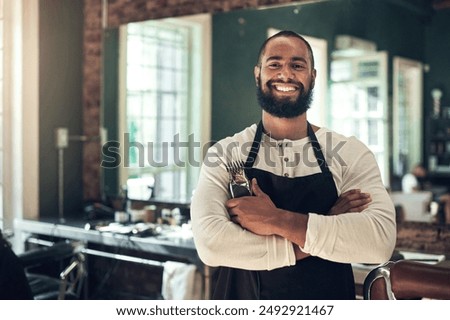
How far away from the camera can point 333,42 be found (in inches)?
111

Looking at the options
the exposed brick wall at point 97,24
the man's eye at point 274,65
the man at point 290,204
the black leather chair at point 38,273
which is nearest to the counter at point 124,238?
the black leather chair at point 38,273

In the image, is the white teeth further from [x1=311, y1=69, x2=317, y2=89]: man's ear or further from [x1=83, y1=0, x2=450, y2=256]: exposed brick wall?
[x1=83, y1=0, x2=450, y2=256]: exposed brick wall

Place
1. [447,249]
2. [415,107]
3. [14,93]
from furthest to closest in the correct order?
[14,93] → [415,107] → [447,249]

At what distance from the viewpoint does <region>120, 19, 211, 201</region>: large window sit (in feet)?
11.0

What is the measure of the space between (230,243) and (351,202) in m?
0.42

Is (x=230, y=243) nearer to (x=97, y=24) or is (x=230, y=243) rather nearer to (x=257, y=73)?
(x=257, y=73)

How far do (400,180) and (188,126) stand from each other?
1171 millimetres

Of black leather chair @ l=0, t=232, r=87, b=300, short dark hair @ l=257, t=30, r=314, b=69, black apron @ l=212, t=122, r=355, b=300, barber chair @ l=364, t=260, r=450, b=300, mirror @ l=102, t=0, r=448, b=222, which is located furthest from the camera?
mirror @ l=102, t=0, r=448, b=222

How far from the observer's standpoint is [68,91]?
370 centimetres

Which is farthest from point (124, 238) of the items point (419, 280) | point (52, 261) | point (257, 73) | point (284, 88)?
point (419, 280)

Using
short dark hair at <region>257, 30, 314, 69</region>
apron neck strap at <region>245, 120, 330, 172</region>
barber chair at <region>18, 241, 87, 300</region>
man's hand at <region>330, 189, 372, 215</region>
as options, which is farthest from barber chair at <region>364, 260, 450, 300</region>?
barber chair at <region>18, 241, 87, 300</region>

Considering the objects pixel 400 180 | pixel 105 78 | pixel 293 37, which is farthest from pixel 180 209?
pixel 293 37

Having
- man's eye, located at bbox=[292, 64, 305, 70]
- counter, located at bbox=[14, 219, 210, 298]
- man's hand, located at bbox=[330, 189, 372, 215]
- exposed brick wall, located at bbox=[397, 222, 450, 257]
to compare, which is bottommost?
counter, located at bbox=[14, 219, 210, 298]
